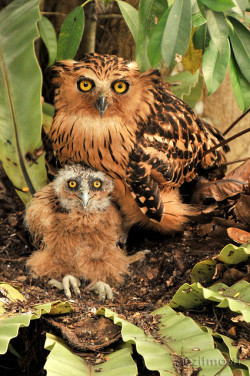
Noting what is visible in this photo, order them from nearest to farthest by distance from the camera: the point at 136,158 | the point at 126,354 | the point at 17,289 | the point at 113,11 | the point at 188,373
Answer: the point at 188,373 → the point at 126,354 → the point at 17,289 → the point at 136,158 → the point at 113,11

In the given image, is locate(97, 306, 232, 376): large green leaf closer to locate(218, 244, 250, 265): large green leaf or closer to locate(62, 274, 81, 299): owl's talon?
locate(218, 244, 250, 265): large green leaf

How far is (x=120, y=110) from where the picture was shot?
10.2ft

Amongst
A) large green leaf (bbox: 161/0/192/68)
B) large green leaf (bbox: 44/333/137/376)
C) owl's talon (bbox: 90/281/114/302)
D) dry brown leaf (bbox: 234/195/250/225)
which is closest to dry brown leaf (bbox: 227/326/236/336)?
large green leaf (bbox: 44/333/137/376)

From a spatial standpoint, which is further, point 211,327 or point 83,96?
point 83,96

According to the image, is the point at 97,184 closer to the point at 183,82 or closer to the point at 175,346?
the point at 175,346

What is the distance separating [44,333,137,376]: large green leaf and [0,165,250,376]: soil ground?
8cm

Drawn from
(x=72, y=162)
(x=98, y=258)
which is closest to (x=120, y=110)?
(x=72, y=162)

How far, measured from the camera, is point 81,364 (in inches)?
86.3

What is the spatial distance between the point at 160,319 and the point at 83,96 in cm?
134

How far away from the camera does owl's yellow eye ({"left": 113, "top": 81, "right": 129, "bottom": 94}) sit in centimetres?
299

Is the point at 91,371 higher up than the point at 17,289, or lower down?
higher up

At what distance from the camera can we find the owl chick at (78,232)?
3.14 metres

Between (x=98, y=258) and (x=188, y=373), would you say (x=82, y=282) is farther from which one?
(x=188, y=373)

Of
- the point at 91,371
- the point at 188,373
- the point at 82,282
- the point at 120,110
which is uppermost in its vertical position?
the point at 120,110
